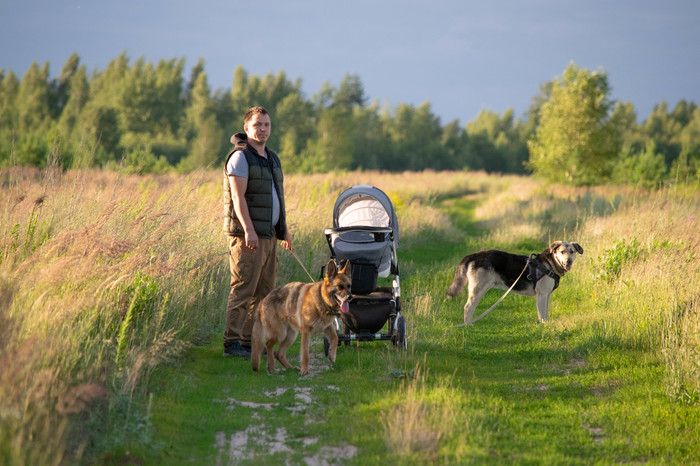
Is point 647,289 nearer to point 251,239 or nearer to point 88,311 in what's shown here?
point 251,239

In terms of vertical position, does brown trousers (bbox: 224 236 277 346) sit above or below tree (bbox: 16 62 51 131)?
below

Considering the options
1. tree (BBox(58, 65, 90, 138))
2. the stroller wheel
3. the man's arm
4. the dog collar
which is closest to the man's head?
the man's arm

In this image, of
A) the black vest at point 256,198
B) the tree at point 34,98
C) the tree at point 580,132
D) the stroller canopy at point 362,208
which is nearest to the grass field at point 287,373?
the black vest at point 256,198

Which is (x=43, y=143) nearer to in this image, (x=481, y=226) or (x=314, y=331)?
(x=481, y=226)

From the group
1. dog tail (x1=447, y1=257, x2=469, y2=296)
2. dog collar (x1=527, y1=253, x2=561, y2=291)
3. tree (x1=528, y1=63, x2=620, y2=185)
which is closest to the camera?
dog collar (x1=527, y1=253, x2=561, y2=291)

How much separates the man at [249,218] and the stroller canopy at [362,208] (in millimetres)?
1875

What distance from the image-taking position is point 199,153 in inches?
1886

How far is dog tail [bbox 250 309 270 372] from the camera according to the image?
238 inches

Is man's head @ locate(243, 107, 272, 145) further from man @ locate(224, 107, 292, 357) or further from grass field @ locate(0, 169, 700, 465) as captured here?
grass field @ locate(0, 169, 700, 465)

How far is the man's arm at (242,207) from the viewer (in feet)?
20.0

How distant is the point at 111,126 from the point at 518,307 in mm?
41808

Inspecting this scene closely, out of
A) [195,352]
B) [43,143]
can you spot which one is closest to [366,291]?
[195,352]

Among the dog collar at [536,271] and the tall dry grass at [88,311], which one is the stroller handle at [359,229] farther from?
the dog collar at [536,271]

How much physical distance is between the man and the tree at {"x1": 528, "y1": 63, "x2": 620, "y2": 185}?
110ft
